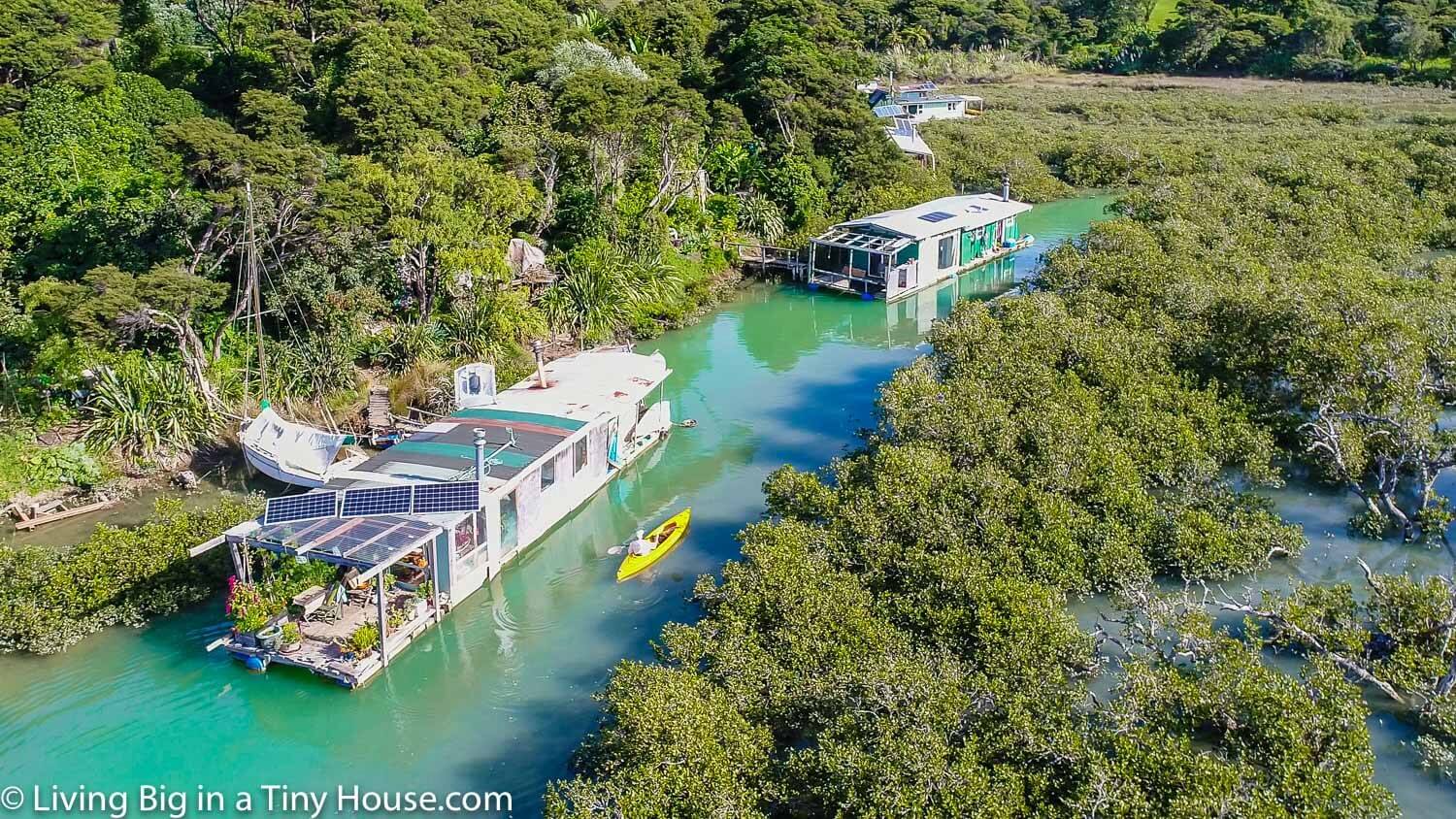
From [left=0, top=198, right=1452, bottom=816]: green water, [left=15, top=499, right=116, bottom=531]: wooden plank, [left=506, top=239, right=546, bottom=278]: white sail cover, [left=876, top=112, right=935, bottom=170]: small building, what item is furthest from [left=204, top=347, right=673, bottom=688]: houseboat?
[left=876, top=112, right=935, bottom=170]: small building

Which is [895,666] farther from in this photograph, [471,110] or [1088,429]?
[471,110]

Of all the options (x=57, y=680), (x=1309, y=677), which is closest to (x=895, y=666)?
(x=1309, y=677)

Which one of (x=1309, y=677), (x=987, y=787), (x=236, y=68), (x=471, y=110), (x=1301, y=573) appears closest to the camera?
(x=987, y=787)

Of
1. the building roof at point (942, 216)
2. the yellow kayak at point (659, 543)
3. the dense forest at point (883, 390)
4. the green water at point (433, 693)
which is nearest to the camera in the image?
the dense forest at point (883, 390)

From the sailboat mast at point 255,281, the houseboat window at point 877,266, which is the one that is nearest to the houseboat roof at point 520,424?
the sailboat mast at point 255,281

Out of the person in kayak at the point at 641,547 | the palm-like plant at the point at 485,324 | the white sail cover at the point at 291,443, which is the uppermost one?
the palm-like plant at the point at 485,324

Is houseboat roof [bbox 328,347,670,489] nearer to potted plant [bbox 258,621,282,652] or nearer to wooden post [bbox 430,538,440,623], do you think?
wooden post [bbox 430,538,440,623]

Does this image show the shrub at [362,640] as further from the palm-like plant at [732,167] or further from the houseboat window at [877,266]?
the palm-like plant at [732,167]

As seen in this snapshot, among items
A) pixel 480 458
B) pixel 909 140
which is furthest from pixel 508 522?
pixel 909 140
